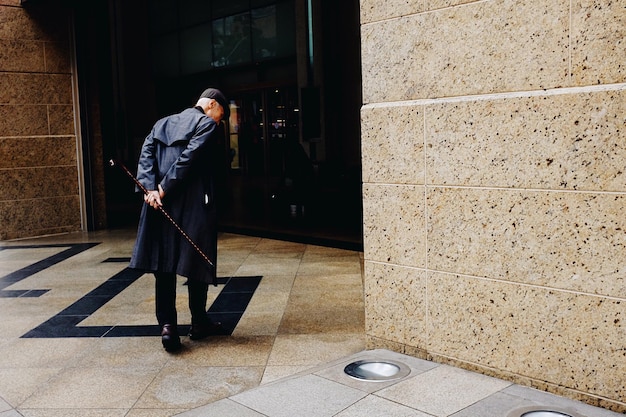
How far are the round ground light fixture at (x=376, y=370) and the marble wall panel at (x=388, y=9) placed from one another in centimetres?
218

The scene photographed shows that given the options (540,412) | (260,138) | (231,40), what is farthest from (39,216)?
(260,138)

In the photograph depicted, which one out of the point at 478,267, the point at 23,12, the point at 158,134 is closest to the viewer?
the point at 478,267

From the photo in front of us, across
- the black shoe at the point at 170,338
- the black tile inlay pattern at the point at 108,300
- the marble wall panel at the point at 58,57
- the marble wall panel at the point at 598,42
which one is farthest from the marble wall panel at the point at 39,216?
the marble wall panel at the point at 598,42

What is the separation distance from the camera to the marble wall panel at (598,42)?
3.14 m

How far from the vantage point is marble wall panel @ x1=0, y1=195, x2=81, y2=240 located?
9969 mm

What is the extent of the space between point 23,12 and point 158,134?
22.8 feet

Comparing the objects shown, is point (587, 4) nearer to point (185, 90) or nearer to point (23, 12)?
point (23, 12)

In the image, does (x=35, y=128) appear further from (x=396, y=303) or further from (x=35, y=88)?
(x=396, y=303)

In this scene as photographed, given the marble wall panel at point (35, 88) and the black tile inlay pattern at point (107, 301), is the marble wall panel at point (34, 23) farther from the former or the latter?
the black tile inlay pattern at point (107, 301)

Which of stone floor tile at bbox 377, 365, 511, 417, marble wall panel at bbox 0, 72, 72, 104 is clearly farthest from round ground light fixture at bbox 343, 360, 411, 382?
marble wall panel at bbox 0, 72, 72, 104

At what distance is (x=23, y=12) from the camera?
10.1 m

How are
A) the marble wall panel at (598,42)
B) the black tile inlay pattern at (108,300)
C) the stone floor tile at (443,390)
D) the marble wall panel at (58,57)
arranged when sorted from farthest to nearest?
the marble wall panel at (58,57)
the black tile inlay pattern at (108,300)
the stone floor tile at (443,390)
the marble wall panel at (598,42)

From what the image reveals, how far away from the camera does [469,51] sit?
3.71 m

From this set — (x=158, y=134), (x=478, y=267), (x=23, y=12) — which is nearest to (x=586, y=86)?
(x=478, y=267)
